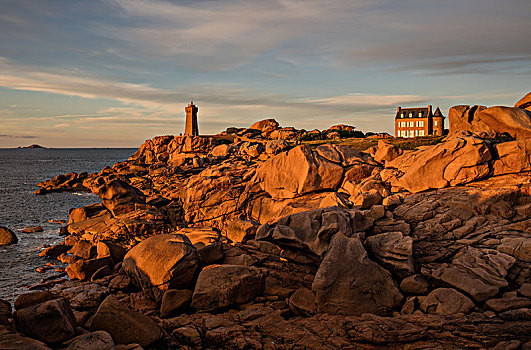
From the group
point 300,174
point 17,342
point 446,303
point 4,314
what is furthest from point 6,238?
point 446,303

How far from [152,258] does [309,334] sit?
9370mm

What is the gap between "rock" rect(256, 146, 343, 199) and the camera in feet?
107

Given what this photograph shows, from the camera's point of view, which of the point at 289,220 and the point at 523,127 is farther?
the point at 523,127

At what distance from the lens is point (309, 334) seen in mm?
13852

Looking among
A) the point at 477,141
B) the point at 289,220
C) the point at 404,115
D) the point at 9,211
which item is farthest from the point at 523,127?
the point at 9,211

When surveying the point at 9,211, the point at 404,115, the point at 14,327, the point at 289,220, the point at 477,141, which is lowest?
the point at 9,211

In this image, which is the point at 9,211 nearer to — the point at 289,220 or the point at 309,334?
the point at 289,220

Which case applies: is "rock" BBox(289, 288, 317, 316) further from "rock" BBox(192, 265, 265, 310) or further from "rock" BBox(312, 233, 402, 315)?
"rock" BBox(192, 265, 265, 310)

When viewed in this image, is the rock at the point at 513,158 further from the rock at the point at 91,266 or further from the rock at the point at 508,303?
the rock at the point at 91,266

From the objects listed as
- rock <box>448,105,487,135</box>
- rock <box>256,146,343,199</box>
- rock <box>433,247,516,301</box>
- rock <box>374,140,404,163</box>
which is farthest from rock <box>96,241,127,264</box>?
rock <box>448,105,487,135</box>

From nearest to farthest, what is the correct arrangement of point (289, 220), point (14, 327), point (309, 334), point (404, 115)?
point (14, 327) < point (309, 334) < point (289, 220) < point (404, 115)

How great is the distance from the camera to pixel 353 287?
1658 centimetres

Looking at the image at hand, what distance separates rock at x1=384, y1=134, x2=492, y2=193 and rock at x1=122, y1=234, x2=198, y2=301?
55.7 feet

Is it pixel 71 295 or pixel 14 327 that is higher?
pixel 14 327
